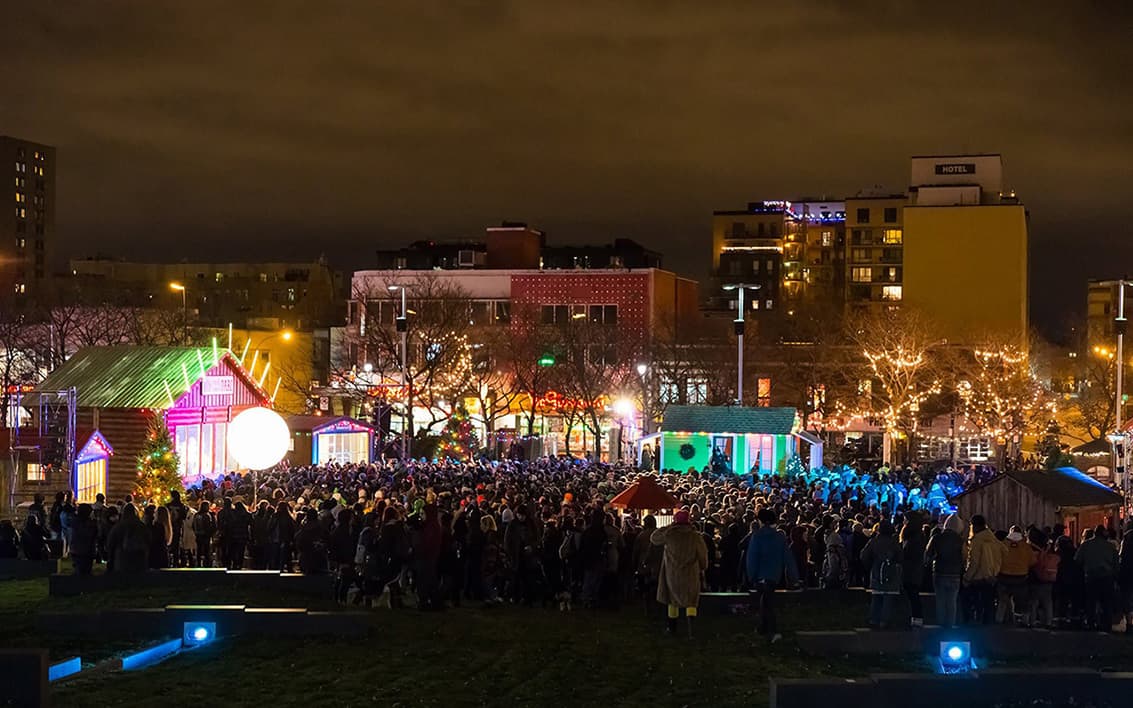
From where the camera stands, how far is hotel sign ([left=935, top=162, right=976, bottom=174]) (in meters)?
96.8

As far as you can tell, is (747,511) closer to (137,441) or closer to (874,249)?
(137,441)

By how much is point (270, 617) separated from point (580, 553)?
4.82 metres

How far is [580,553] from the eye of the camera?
1998 cm

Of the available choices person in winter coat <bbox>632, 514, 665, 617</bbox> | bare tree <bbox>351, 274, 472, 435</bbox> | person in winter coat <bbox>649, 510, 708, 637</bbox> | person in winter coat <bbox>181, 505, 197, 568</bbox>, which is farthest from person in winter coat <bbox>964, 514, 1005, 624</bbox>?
bare tree <bbox>351, 274, 472, 435</bbox>

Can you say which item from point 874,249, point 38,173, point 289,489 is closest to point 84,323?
point 289,489

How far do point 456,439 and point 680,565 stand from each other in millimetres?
34191

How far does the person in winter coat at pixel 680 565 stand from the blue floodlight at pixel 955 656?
3.05 meters

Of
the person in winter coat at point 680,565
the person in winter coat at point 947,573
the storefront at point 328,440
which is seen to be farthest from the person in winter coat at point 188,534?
the storefront at point 328,440

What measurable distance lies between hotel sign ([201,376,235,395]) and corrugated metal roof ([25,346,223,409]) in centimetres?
60

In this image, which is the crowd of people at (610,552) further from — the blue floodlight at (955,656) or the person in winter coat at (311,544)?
the blue floodlight at (955,656)

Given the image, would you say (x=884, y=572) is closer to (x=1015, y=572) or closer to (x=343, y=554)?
(x=1015, y=572)

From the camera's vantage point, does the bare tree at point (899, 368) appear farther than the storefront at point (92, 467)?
Yes

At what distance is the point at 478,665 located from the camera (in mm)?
15789

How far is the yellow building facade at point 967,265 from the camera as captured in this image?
286 feet
